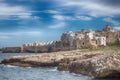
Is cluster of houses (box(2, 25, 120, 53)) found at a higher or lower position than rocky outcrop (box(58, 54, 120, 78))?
higher

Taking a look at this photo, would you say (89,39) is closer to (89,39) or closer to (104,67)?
(89,39)

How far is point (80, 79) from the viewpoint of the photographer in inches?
1810

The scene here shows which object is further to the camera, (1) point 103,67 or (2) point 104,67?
(1) point 103,67

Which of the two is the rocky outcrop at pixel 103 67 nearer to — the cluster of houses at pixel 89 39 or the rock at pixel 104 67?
the rock at pixel 104 67

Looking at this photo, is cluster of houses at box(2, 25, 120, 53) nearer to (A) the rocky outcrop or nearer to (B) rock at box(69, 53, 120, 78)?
(A) the rocky outcrop

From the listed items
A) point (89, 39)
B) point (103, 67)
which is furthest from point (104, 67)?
point (89, 39)

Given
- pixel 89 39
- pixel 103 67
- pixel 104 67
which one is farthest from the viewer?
pixel 89 39

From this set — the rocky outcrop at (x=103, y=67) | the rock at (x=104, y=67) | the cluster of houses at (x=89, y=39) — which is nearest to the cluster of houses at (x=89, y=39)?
the cluster of houses at (x=89, y=39)

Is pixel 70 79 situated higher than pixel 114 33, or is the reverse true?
pixel 114 33

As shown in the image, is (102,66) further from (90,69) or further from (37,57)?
(37,57)

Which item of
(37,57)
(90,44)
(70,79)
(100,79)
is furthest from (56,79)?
(90,44)

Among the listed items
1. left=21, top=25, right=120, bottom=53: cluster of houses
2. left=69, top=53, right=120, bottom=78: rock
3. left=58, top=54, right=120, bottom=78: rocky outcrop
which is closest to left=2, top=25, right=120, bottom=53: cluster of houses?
left=21, top=25, right=120, bottom=53: cluster of houses

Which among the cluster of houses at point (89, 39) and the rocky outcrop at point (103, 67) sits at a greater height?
the cluster of houses at point (89, 39)

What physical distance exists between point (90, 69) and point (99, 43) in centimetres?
7395
